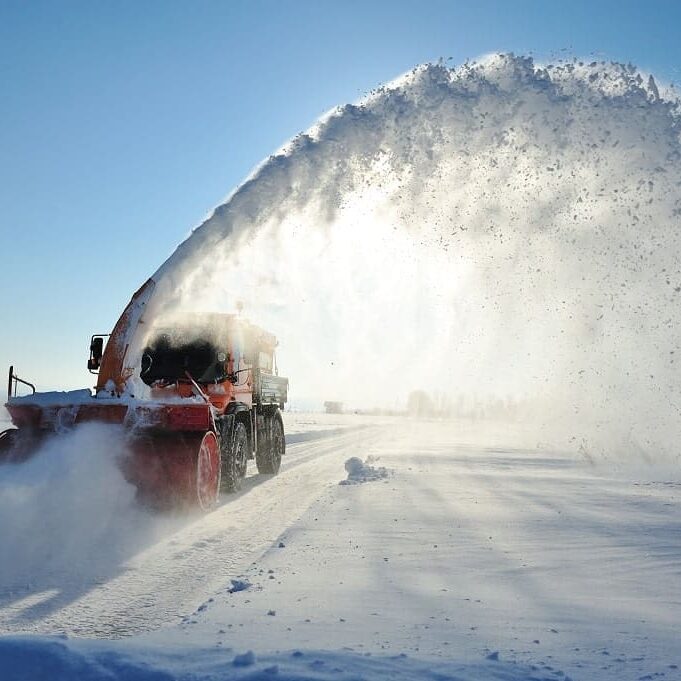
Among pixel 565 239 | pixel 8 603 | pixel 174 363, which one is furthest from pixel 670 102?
pixel 8 603

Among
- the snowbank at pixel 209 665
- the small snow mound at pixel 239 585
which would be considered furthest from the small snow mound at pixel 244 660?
the small snow mound at pixel 239 585

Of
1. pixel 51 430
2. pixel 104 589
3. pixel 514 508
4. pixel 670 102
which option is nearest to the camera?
pixel 104 589

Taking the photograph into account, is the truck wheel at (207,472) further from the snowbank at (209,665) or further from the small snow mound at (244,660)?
the small snow mound at (244,660)

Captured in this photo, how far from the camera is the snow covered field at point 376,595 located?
274 cm

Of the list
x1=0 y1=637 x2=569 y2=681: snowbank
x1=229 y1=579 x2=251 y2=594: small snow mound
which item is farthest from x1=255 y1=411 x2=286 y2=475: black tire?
x1=0 y1=637 x2=569 y2=681: snowbank

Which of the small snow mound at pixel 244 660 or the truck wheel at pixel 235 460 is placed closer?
the small snow mound at pixel 244 660

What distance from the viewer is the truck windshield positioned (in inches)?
374

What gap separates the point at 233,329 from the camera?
9.91 m

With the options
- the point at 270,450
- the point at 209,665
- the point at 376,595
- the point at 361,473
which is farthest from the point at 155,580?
the point at 270,450

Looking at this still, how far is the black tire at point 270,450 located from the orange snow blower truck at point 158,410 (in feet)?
8.60

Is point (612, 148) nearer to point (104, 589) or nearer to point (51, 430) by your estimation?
point (51, 430)

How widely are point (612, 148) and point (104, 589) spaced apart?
41.2 ft

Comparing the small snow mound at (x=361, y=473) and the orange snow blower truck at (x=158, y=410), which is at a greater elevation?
the orange snow blower truck at (x=158, y=410)

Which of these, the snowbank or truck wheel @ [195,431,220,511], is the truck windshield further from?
the snowbank
